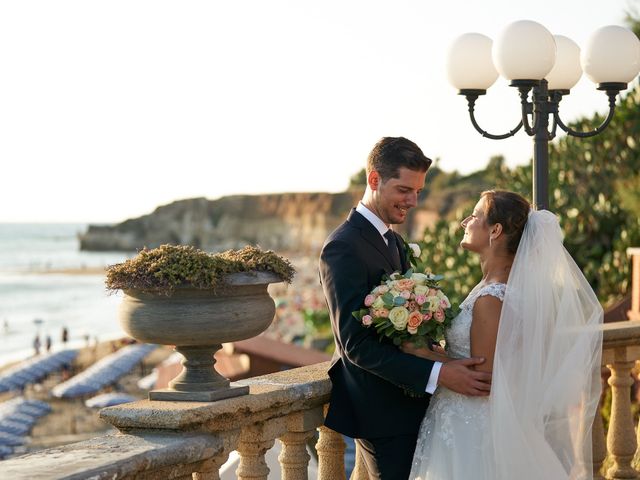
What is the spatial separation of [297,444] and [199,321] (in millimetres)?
896

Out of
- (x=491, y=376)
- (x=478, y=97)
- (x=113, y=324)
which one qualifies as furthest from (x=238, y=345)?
(x=113, y=324)

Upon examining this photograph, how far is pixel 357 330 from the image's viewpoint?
3721mm

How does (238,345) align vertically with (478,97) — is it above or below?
below

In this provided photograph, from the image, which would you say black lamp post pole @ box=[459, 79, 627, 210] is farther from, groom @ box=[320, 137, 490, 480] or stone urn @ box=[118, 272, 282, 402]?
stone urn @ box=[118, 272, 282, 402]

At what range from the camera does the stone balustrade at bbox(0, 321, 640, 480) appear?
2.83 metres

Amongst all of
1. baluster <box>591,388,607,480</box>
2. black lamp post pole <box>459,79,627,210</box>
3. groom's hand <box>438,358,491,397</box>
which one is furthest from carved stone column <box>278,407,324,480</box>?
black lamp post pole <box>459,79,627,210</box>

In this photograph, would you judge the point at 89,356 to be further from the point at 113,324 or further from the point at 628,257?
the point at 628,257

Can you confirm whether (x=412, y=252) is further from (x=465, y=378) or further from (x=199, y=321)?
(x=199, y=321)

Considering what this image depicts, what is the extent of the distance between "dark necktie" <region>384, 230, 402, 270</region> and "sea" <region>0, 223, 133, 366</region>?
15.9m

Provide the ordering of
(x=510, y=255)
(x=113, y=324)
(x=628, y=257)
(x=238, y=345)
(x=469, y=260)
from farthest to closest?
(x=113, y=324), (x=238, y=345), (x=469, y=260), (x=628, y=257), (x=510, y=255)

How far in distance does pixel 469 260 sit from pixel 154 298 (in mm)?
13676

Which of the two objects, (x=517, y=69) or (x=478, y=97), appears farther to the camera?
(x=478, y=97)

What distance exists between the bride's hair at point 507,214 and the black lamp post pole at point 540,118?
2310mm

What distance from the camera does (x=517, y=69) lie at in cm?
659
